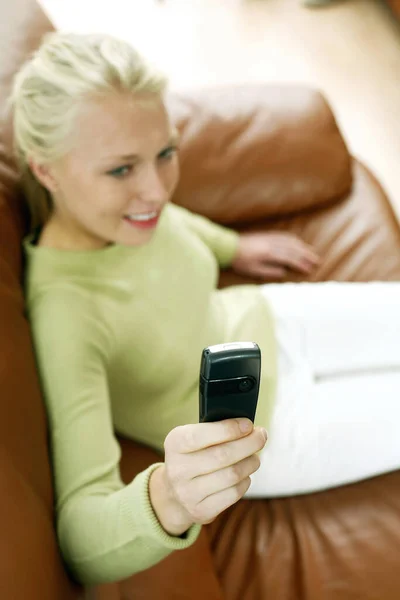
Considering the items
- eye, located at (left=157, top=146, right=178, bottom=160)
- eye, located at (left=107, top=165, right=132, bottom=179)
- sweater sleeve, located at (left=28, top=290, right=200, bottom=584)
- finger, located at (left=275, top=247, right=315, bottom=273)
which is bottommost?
finger, located at (left=275, top=247, right=315, bottom=273)

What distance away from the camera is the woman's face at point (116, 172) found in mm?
829

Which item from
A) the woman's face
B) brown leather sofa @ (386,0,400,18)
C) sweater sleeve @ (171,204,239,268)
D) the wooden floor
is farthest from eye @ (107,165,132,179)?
brown leather sofa @ (386,0,400,18)

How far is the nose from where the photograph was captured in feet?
2.87

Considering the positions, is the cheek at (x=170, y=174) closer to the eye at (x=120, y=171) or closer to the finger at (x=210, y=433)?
the eye at (x=120, y=171)

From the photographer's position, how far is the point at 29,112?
873 millimetres

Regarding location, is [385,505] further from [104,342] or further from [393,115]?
[393,115]

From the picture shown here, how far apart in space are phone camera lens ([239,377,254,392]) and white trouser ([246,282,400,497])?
500 mm

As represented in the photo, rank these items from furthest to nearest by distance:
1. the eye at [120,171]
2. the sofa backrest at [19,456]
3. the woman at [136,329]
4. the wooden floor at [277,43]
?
the wooden floor at [277,43] → the eye at [120,171] → the woman at [136,329] → the sofa backrest at [19,456]

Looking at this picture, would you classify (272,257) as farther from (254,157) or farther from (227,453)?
(227,453)

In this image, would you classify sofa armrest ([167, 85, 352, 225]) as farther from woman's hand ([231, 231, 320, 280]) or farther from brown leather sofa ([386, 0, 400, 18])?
brown leather sofa ([386, 0, 400, 18])

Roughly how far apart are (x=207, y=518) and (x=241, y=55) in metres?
2.26

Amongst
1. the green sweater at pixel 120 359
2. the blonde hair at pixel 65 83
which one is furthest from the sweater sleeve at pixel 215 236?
the blonde hair at pixel 65 83

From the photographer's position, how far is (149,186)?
878 millimetres

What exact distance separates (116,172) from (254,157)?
0.52 metres
